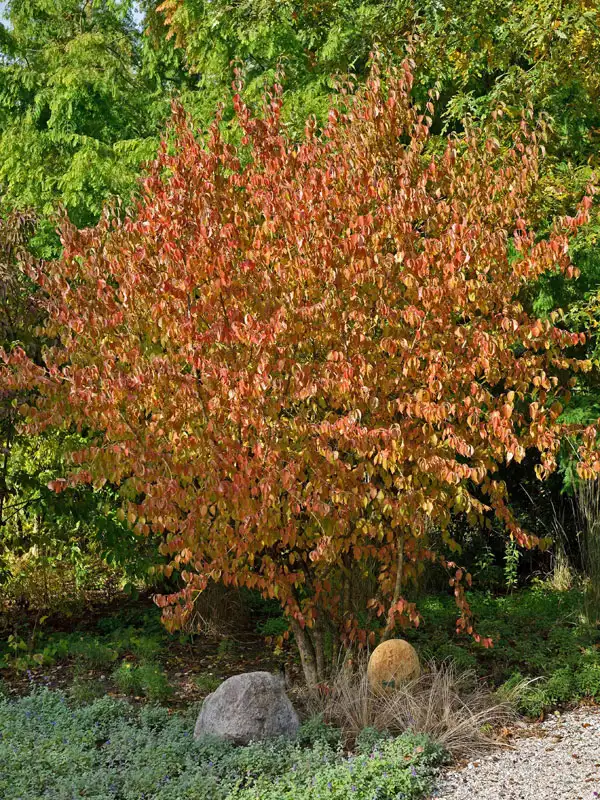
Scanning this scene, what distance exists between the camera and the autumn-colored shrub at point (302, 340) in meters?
4.48

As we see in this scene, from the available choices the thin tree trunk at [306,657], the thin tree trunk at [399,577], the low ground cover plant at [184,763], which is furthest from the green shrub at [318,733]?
the thin tree trunk at [399,577]

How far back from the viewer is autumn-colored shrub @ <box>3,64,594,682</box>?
448 centimetres

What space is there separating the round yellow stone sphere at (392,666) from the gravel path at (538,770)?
2.23 feet

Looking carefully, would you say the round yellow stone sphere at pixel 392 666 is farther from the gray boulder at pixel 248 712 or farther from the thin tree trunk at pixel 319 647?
the gray boulder at pixel 248 712

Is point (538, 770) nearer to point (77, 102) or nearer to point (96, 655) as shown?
point (96, 655)

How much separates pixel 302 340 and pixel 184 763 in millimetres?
2179

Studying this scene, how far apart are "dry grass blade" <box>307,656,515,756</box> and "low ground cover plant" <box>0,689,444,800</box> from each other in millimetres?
169

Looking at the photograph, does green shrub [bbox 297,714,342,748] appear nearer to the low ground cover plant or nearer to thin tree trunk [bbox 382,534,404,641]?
the low ground cover plant

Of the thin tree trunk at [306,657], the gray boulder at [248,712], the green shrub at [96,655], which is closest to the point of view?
the gray boulder at [248,712]

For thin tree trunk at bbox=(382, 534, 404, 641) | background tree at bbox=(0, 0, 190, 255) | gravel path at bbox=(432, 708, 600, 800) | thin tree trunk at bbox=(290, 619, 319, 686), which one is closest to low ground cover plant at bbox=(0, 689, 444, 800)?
gravel path at bbox=(432, 708, 600, 800)

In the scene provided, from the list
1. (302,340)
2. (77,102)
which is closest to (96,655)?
(302,340)

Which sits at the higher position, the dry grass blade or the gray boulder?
the gray boulder

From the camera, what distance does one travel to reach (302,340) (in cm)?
471

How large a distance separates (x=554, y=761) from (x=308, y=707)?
4.54 ft
